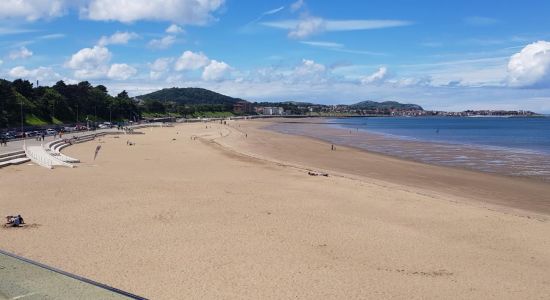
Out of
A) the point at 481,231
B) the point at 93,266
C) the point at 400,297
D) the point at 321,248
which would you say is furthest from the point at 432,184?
the point at 93,266

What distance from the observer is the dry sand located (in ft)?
31.4

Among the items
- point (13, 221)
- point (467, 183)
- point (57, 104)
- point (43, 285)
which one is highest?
point (57, 104)

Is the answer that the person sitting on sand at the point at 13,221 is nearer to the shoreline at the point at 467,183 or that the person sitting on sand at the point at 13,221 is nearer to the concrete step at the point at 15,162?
the concrete step at the point at 15,162

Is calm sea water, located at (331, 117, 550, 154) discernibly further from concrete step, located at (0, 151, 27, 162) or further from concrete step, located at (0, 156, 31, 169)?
concrete step, located at (0, 151, 27, 162)

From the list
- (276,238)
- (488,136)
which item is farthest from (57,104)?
(276,238)

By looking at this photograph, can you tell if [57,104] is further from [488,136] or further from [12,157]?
[488,136]

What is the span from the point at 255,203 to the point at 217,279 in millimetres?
7820

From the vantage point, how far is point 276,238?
12734 mm

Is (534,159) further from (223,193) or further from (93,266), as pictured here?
(93,266)

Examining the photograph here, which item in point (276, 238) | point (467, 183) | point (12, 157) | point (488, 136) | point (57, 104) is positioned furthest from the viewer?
point (57, 104)

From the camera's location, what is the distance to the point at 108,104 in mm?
105500

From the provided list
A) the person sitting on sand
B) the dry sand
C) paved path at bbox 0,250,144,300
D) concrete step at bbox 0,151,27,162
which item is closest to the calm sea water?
the dry sand

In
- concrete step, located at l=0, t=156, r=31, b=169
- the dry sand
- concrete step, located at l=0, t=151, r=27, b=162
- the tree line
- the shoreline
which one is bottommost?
the shoreline

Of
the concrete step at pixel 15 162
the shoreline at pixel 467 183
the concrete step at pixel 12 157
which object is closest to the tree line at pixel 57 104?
the concrete step at pixel 12 157
